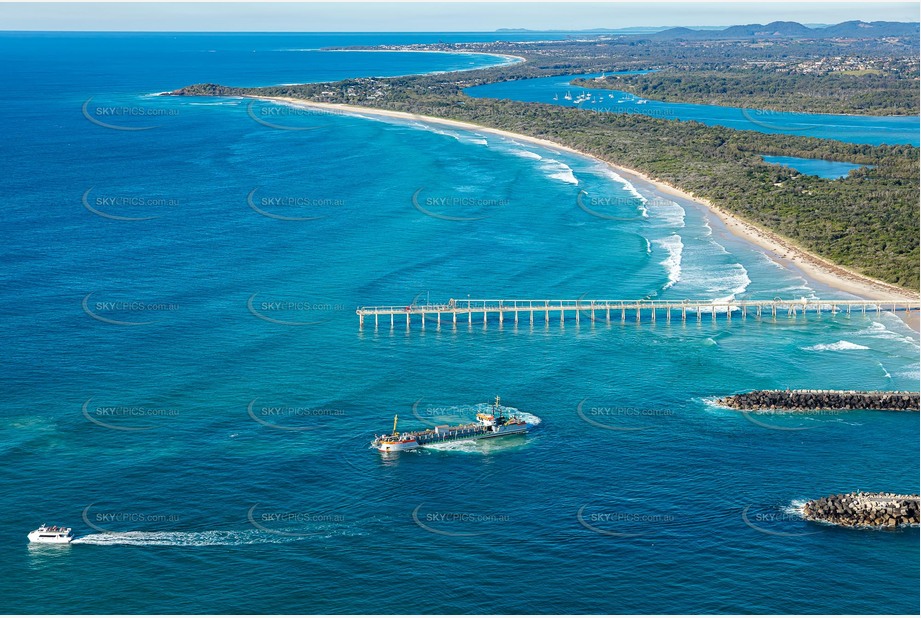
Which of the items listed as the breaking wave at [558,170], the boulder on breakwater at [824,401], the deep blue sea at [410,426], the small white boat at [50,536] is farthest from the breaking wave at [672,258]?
the small white boat at [50,536]

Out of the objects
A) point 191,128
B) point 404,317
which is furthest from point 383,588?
point 191,128

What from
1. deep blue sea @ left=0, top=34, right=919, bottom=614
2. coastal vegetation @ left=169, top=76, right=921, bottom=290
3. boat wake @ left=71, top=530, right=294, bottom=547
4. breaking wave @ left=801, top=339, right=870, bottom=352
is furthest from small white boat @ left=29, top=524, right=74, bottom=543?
coastal vegetation @ left=169, top=76, right=921, bottom=290

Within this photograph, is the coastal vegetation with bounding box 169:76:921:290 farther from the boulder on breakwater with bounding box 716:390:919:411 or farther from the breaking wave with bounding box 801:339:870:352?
the boulder on breakwater with bounding box 716:390:919:411

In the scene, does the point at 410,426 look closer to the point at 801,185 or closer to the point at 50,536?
the point at 50,536

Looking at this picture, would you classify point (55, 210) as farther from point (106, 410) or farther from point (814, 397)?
point (814, 397)

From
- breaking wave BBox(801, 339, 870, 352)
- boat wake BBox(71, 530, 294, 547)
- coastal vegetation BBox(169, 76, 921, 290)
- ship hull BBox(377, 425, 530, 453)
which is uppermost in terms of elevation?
coastal vegetation BBox(169, 76, 921, 290)

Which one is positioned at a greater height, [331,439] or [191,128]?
[191,128]
